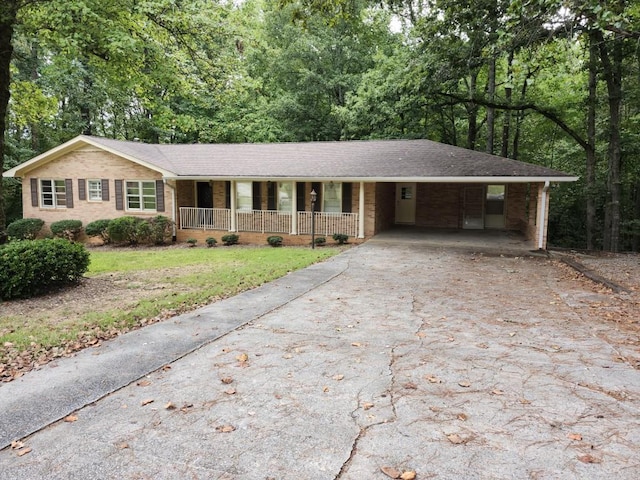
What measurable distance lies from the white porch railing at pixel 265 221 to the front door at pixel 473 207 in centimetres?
557

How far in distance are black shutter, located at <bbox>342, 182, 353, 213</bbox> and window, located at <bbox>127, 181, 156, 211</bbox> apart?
8136mm

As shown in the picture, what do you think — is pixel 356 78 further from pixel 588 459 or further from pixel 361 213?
pixel 588 459

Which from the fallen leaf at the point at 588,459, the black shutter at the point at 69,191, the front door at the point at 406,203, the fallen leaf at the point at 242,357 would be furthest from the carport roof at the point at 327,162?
the fallen leaf at the point at 588,459

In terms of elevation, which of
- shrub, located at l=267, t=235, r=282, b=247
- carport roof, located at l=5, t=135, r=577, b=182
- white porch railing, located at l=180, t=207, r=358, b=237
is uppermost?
carport roof, located at l=5, t=135, r=577, b=182

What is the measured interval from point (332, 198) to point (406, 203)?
13.6ft

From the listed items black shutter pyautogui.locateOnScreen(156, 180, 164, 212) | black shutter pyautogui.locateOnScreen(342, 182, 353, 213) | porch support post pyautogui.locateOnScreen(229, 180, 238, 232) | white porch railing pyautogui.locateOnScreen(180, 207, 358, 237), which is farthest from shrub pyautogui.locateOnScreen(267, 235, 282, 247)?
black shutter pyautogui.locateOnScreen(156, 180, 164, 212)

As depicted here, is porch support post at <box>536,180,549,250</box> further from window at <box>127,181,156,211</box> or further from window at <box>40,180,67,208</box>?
window at <box>40,180,67,208</box>

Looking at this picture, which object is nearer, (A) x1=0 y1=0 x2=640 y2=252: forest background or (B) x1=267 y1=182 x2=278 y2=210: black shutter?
(A) x1=0 y1=0 x2=640 y2=252: forest background

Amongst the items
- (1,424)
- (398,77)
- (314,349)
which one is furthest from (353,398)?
(398,77)

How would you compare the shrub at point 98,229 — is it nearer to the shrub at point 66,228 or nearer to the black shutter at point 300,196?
the shrub at point 66,228

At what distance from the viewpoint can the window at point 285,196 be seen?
17.4m

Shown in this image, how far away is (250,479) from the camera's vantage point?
2.61 m

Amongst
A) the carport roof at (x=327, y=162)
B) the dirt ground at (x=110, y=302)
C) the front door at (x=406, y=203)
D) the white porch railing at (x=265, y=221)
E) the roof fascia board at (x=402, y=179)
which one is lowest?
the dirt ground at (x=110, y=302)

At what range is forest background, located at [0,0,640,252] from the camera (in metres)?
8.91
